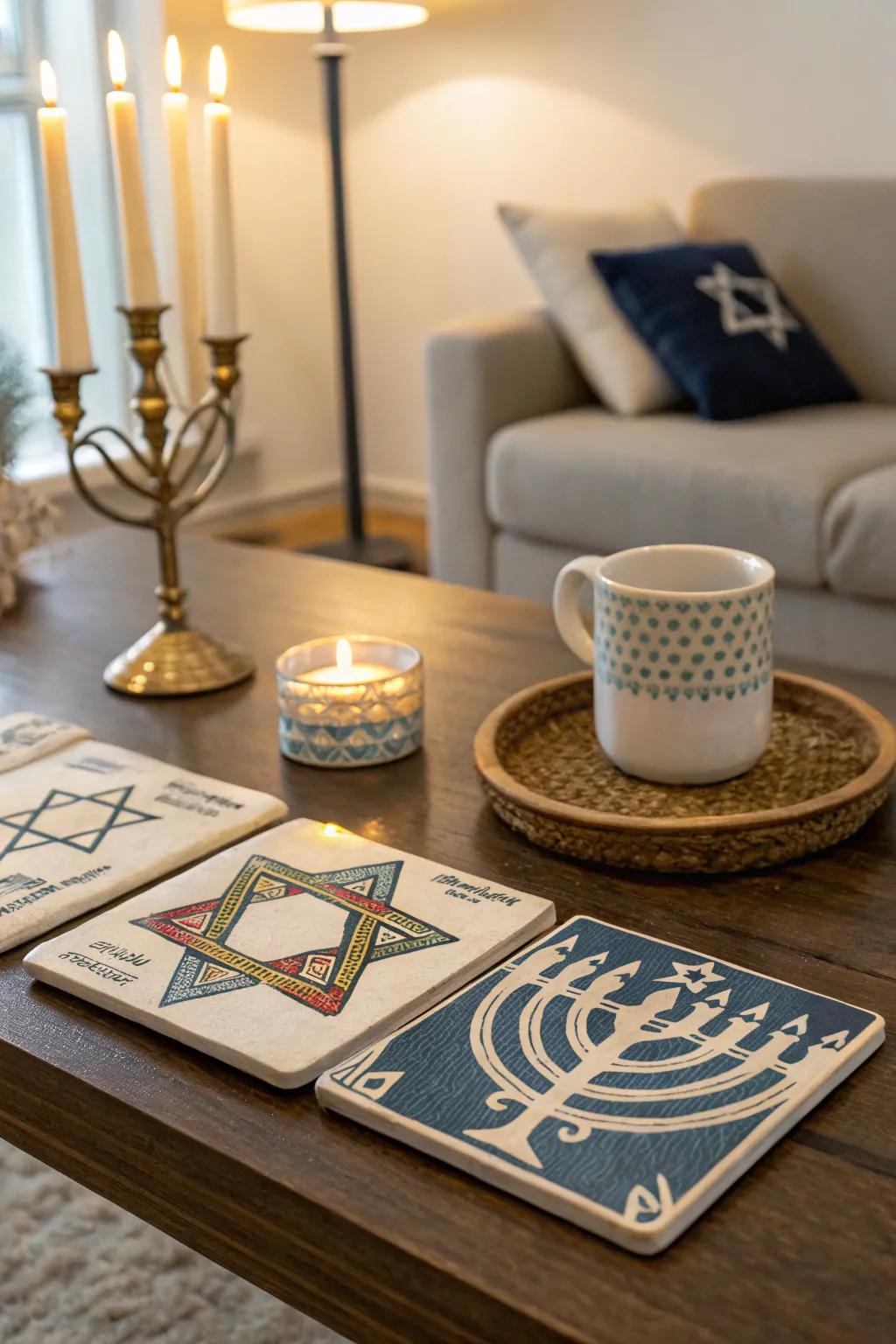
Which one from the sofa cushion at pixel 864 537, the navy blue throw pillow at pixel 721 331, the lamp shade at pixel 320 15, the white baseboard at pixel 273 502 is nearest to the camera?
the sofa cushion at pixel 864 537

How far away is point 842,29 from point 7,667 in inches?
86.6

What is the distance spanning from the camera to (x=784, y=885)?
2.54 ft

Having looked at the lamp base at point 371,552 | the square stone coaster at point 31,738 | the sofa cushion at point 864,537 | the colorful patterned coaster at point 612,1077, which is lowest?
the lamp base at point 371,552

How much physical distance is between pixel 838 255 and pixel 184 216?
164 cm

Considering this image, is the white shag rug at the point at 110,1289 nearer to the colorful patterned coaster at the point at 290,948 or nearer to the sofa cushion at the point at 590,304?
the colorful patterned coaster at the point at 290,948

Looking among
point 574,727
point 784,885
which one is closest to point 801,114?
point 574,727

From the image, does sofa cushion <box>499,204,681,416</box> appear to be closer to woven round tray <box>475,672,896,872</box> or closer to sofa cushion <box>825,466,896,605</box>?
sofa cushion <box>825,466,896,605</box>

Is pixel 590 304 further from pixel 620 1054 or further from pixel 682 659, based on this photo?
pixel 620 1054

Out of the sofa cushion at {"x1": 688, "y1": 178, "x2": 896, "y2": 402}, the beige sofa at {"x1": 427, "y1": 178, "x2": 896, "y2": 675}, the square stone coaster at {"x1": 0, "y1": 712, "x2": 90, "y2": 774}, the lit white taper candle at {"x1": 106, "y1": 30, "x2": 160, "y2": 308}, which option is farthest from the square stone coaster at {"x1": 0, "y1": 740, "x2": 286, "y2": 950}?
the sofa cushion at {"x1": 688, "y1": 178, "x2": 896, "y2": 402}

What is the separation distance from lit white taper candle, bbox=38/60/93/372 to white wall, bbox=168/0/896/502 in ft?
6.74

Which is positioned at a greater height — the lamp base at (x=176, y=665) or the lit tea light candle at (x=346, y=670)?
the lit tea light candle at (x=346, y=670)

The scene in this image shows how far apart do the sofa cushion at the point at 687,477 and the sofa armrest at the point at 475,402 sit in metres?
0.04

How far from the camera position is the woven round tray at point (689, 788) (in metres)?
0.78

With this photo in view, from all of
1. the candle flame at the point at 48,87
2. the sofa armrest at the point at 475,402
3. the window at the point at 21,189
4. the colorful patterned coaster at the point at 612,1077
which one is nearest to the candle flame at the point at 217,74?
the candle flame at the point at 48,87
